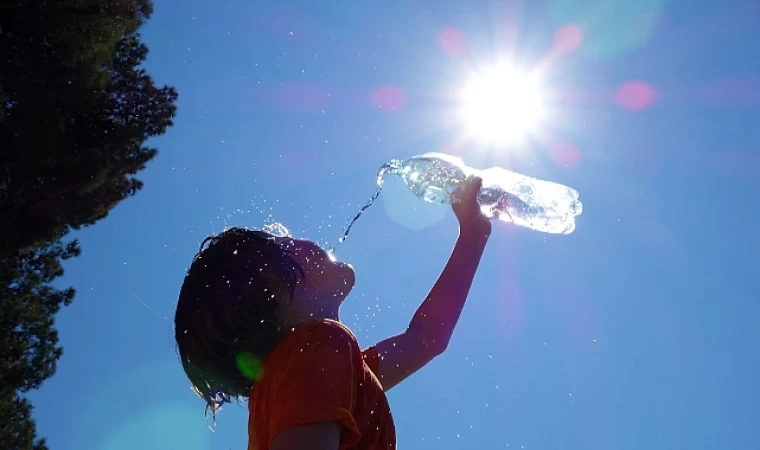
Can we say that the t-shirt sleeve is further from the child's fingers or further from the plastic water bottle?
the plastic water bottle

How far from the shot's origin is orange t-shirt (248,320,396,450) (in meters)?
1.48

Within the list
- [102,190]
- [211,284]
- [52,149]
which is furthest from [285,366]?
[102,190]

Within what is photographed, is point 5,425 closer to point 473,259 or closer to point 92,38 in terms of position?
point 92,38

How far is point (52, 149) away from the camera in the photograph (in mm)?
8961

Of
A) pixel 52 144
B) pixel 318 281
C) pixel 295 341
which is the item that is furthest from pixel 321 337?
pixel 52 144

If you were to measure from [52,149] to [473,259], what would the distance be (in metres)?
8.07

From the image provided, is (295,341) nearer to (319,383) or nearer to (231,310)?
(319,383)

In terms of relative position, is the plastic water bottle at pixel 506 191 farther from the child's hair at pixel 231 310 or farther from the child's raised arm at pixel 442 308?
the child's hair at pixel 231 310

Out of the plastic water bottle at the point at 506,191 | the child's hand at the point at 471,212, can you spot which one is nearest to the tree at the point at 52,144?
the plastic water bottle at the point at 506,191

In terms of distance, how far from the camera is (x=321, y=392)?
1500 mm

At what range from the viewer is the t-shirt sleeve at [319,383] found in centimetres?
147

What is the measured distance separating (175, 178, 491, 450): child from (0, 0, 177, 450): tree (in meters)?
7.32

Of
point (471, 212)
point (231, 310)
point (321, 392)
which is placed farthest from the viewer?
point (471, 212)

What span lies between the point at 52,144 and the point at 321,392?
28.9ft
